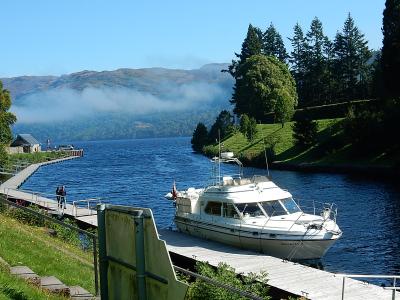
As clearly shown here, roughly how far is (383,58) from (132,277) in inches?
3102

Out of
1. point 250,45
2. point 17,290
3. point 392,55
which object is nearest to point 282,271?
point 17,290

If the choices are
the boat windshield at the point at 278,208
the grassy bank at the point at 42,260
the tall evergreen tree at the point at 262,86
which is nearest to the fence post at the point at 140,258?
the grassy bank at the point at 42,260

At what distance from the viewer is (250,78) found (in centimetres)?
11312

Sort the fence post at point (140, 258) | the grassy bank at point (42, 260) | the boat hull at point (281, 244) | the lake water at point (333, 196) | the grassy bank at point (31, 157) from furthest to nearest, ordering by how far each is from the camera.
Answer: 1. the grassy bank at point (31, 157)
2. the lake water at point (333, 196)
3. the boat hull at point (281, 244)
4. the grassy bank at point (42, 260)
5. the fence post at point (140, 258)

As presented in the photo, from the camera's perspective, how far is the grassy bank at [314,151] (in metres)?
71.9

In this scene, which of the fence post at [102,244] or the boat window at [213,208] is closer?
the fence post at [102,244]

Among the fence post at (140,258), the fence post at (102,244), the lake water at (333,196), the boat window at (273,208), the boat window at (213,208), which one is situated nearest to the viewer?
the fence post at (140,258)

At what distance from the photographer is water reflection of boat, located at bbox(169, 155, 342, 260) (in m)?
27.0

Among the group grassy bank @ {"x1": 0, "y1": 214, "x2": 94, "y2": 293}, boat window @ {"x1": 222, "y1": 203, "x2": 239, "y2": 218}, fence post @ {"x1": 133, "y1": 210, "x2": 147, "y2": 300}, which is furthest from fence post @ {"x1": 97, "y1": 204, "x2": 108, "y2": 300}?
boat window @ {"x1": 222, "y1": 203, "x2": 239, "y2": 218}

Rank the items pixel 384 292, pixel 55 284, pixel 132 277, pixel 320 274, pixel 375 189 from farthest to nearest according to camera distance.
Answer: pixel 375 189 < pixel 320 274 < pixel 384 292 < pixel 55 284 < pixel 132 277

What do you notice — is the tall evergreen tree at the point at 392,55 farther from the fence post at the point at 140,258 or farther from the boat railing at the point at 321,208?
the fence post at the point at 140,258

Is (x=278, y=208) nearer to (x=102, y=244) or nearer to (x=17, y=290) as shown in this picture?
(x=17, y=290)

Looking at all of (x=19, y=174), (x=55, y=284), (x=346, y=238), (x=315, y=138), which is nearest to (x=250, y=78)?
(x=315, y=138)

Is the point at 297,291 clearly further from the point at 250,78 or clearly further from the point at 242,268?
the point at 250,78
